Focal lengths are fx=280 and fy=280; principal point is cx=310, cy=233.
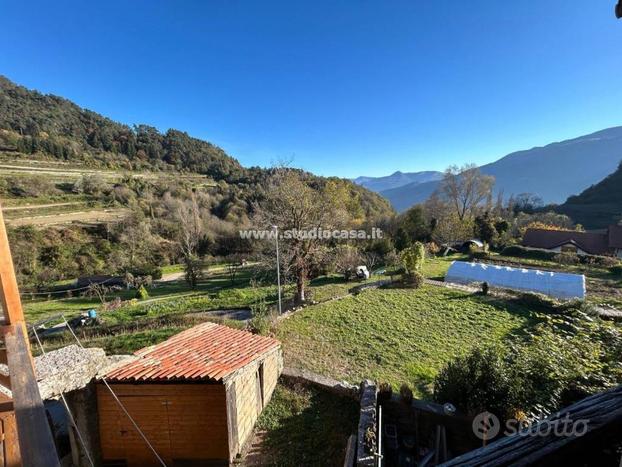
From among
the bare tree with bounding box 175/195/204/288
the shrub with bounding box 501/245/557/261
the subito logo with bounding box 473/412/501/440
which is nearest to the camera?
the subito logo with bounding box 473/412/501/440

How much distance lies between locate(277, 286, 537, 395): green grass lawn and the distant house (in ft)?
71.9

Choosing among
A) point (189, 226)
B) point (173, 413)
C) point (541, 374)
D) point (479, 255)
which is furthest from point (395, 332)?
point (189, 226)

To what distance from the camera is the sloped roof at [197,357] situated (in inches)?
201

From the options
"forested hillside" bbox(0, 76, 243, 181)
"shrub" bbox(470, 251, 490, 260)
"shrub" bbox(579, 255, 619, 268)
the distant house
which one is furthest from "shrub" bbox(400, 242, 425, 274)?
"forested hillside" bbox(0, 76, 243, 181)

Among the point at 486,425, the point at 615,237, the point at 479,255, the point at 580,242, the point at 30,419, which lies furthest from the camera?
the point at 580,242

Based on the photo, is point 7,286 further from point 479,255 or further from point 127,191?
point 127,191

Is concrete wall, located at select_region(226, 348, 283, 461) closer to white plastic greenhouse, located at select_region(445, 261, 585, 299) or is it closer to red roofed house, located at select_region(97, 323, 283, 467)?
red roofed house, located at select_region(97, 323, 283, 467)

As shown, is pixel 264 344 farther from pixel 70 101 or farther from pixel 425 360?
pixel 70 101

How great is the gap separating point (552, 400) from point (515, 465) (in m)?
5.00

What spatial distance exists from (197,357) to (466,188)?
36365 mm

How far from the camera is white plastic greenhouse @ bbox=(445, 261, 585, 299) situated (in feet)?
44.3

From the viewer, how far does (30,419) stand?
966mm

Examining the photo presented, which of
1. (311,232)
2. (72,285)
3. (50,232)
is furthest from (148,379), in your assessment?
(50,232)

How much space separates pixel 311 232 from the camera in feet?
40.4
